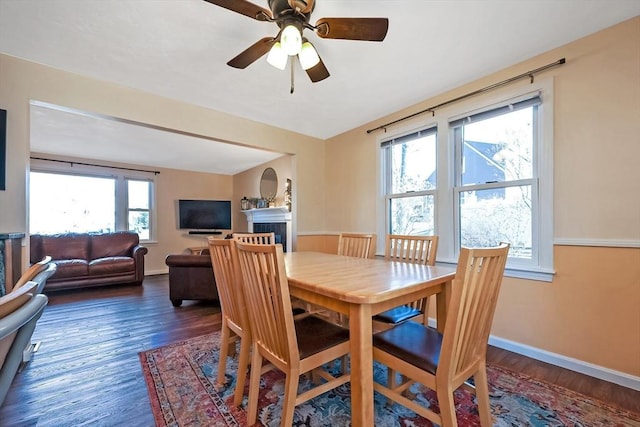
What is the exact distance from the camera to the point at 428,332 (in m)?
1.44

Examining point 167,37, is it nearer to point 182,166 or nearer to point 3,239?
point 3,239

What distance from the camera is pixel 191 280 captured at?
135 inches

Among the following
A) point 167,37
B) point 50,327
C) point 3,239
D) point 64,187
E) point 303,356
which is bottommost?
point 50,327

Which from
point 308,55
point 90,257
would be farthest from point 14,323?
point 90,257

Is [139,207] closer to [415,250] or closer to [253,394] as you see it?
[253,394]

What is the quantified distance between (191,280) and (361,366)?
9.69 feet

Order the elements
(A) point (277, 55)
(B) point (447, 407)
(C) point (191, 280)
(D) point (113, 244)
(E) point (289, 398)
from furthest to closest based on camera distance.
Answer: (D) point (113, 244) < (C) point (191, 280) < (A) point (277, 55) < (E) point (289, 398) < (B) point (447, 407)

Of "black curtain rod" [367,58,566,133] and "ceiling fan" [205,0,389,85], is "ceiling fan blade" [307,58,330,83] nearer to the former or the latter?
→ "ceiling fan" [205,0,389,85]

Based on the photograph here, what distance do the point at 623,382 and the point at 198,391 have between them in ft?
9.14

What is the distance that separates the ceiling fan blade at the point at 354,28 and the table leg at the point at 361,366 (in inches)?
57.4

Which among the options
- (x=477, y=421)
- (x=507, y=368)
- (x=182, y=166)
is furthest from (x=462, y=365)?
(x=182, y=166)

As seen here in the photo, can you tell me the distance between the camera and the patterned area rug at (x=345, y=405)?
1.44m

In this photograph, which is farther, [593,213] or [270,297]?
[593,213]

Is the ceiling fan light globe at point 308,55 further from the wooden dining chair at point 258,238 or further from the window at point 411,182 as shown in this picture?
the window at point 411,182
